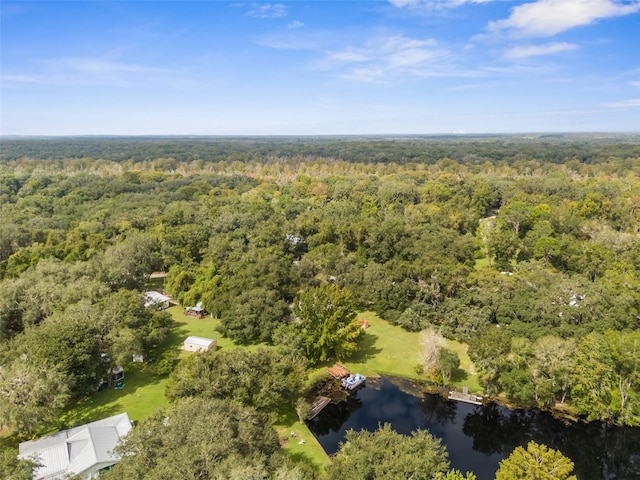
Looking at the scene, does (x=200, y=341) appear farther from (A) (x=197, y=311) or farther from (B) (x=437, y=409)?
(B) (x=437, y=409)

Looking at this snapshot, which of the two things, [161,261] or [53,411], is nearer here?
[53,411]

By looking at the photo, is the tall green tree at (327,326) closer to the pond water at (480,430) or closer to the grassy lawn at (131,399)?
the pond water at (480,430)

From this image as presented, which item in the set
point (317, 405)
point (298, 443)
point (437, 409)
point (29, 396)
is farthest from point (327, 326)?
point (29, 396)

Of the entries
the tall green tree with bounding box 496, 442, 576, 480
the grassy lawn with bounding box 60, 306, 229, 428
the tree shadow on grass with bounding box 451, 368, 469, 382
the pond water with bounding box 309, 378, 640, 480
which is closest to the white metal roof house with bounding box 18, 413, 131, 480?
the grassy lawn with bounding box 60, 306, 229, 428

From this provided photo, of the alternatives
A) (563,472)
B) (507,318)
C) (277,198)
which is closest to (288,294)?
(507,318)

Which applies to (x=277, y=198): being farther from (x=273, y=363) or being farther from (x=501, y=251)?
(x=273, y=363)
